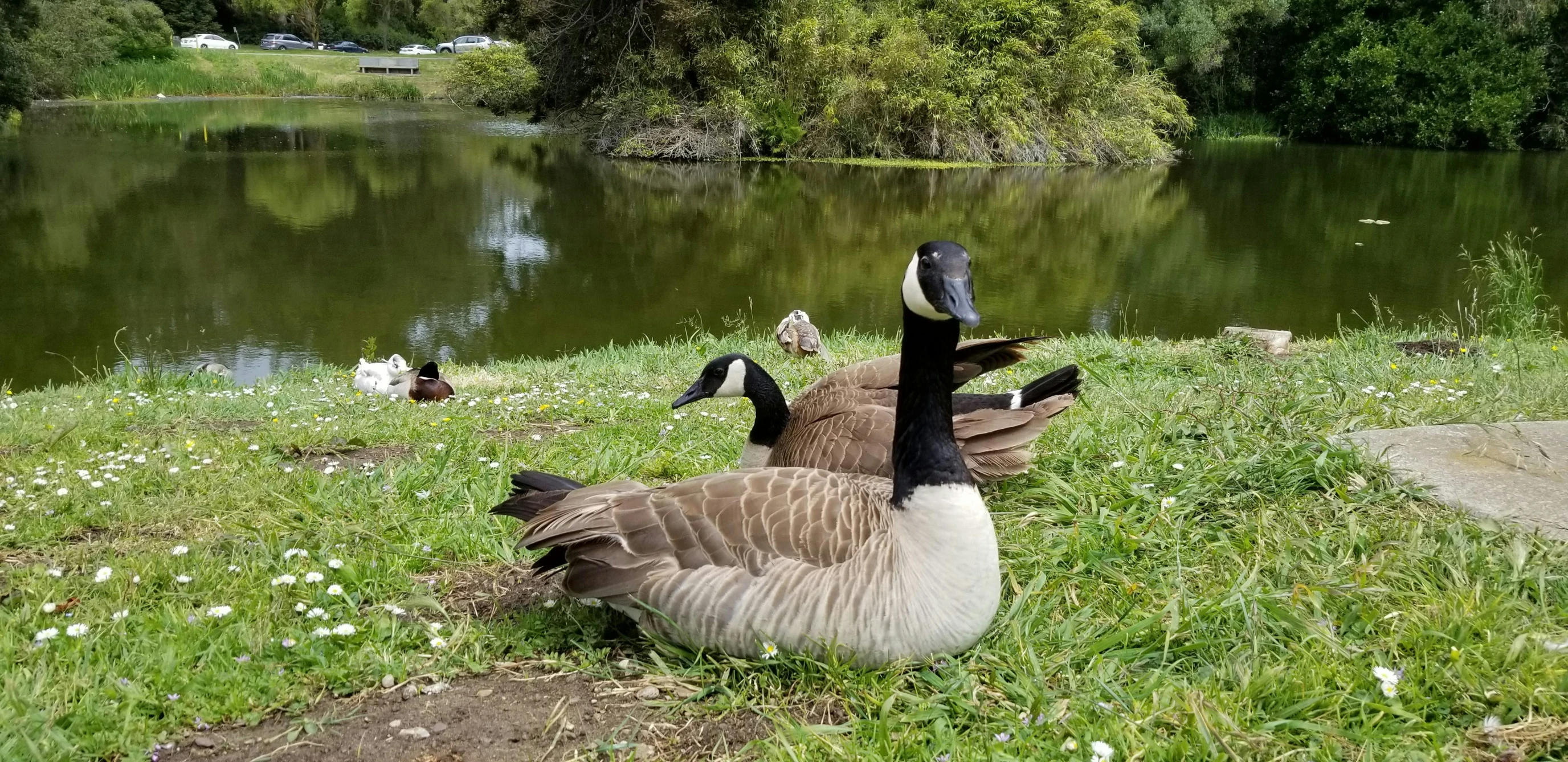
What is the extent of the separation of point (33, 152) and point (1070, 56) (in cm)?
2975

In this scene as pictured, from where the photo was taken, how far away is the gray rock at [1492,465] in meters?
3.45

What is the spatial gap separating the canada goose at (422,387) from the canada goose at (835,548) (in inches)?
190

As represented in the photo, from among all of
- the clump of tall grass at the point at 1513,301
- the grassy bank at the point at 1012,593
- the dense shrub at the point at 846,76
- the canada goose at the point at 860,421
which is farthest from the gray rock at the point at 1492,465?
the dense shrub at the point at 846,76

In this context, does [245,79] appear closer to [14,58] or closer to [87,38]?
[87,38]

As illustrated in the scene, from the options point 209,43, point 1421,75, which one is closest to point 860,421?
point 1421,75

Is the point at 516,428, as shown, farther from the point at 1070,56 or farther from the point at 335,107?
the point at 335,107

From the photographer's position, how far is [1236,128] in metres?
48.4

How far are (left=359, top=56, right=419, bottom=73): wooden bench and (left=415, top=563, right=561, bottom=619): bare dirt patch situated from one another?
185 ft

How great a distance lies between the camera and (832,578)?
285 centimetres

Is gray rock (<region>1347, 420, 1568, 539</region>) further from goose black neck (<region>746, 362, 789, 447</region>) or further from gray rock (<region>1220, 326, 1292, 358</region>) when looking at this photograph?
gray rock (<region>1220, 326, 1292, 358</region>)

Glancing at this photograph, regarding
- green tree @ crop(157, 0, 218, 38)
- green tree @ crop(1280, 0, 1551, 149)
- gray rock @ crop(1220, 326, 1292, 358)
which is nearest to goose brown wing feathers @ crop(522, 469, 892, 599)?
gray rock @ crop(1220, 326, 1292, 358)

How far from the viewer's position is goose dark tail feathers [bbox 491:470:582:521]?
3.24 metres

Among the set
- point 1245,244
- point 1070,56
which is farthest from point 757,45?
point 1245,244

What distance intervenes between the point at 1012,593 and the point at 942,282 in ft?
4.05
